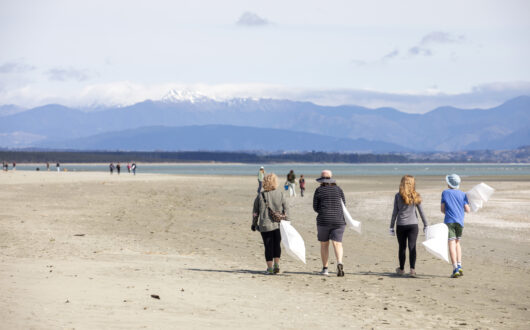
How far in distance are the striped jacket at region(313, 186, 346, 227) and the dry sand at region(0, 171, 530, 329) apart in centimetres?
103

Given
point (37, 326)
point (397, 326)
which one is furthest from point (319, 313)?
point (37, 326)

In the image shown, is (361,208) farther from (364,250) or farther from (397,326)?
(397,326)

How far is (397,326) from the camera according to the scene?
8.34m

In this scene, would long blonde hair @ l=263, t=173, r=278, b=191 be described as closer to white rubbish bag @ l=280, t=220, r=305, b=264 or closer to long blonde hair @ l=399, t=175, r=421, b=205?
white rubbish bag @ l=280, t=220, r=305, b=264

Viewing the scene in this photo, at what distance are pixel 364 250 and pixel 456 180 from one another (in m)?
4.70

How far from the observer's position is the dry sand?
841 centimetres

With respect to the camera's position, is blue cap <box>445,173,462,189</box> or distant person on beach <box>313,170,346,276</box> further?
blue cap <box>445,173,462,189</box>

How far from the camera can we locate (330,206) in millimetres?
11750

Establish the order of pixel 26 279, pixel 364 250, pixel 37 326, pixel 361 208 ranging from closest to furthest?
pixel 37 326 < pixel 26 279 < pixel 364 250 < pixel 361 208

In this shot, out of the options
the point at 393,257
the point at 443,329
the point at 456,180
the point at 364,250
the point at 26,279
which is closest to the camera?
the point at 443,329

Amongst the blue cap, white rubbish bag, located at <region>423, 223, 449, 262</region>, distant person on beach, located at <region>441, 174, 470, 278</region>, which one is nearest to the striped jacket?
white rubbish bag, located at <region>423, 223, 449, 262</region>

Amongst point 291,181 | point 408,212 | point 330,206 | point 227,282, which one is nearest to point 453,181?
point 408,212

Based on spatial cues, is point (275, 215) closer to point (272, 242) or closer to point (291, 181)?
point (272, 242)

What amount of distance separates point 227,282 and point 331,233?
81.8 inches
